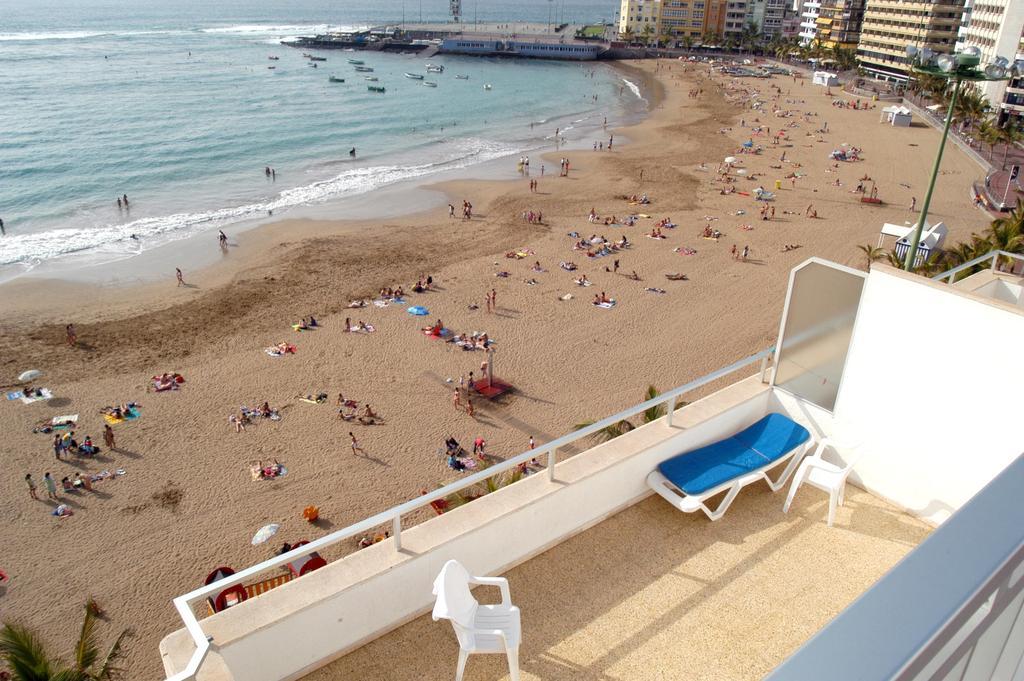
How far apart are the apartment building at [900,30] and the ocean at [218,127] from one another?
1308 inches

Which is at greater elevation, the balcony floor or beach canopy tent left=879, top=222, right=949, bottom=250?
the balcony floor

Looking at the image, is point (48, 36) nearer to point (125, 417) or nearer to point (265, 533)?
point (125, 417)

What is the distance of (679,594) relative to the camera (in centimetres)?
471

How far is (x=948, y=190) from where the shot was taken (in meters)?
36.3

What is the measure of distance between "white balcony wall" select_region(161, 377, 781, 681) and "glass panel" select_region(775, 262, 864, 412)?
846 mm

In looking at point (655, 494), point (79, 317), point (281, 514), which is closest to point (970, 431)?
point (655, 494)

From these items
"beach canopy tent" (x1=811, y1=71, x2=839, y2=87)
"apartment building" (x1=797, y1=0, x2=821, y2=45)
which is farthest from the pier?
"beach canopy tent" (x1=811, y1=71, x2=839, y2=87)

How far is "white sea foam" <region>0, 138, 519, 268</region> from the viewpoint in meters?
29.8

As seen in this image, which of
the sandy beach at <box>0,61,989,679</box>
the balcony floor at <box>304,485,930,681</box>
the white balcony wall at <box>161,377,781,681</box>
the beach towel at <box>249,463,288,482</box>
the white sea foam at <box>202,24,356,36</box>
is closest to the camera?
the white balcony wall at <box>161,377,781,681</box>

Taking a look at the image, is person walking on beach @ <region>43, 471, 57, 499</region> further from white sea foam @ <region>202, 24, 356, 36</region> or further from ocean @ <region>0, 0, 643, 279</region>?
white sea foam @ <region>202, 24, 356, 36</region>

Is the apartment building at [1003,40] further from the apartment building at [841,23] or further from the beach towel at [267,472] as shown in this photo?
the beach towel at [267,472]

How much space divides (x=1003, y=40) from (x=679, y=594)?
73005mm

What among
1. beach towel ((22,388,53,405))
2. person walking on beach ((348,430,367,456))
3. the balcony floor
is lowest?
beach towel ((22,388,53,405))

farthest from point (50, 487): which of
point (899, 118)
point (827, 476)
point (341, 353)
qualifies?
point (899, 118)
